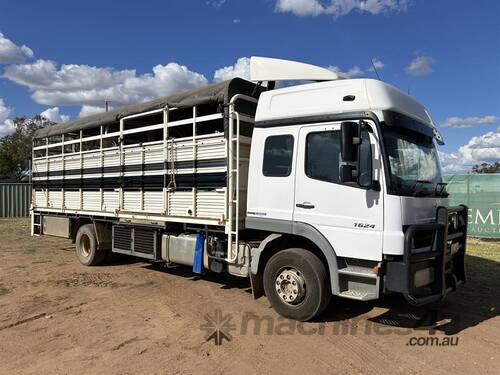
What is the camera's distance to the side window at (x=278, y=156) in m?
6.26

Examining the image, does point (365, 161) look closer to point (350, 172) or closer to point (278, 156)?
point (350, 172)

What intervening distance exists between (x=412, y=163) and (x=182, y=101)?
151 inches

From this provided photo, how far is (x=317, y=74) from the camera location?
6.72 m

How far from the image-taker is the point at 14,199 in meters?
25.7

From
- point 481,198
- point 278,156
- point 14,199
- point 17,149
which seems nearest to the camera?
point 278,156

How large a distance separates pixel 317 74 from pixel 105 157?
493cm

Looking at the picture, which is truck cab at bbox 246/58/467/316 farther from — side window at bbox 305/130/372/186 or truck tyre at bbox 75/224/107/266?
truck tyre at bbox 75/224/107/266

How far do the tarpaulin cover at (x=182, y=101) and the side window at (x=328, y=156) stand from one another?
5.15 feet

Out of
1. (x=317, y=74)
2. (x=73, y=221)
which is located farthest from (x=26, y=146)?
(x=317, y=74)

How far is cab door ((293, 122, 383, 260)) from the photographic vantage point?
543 cm

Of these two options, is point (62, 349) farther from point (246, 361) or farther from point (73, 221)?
point (73, 221)

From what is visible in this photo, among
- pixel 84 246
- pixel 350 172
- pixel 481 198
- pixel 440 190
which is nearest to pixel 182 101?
pixel 350 172

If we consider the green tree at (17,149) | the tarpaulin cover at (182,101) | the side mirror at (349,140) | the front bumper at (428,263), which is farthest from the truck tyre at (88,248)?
the green tree at (17,149)

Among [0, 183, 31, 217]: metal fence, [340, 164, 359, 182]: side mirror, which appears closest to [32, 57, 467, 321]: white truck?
[340, 164, 359, 182]: side mirror
